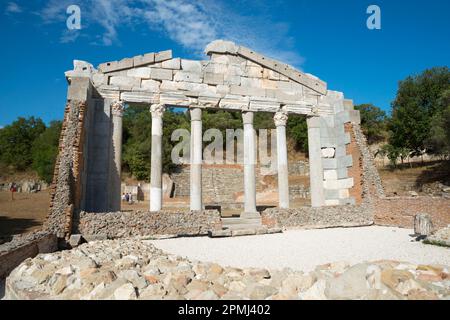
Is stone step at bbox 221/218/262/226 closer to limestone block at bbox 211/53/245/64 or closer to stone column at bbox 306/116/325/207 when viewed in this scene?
stone column at bbox 306/116/325/207

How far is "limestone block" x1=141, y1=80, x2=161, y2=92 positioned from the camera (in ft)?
51.8

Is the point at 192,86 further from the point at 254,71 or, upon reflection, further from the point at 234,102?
the point at 254,71

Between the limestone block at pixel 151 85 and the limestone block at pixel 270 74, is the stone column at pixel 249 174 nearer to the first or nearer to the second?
the limestone block at pixel 270 74

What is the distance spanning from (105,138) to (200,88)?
5246 millimetres

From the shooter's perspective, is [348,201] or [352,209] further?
[348,201]

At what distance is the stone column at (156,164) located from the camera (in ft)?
48.8

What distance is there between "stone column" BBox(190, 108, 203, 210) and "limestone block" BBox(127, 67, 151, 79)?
278 cm

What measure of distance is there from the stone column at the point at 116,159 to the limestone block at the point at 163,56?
2838 millimetres

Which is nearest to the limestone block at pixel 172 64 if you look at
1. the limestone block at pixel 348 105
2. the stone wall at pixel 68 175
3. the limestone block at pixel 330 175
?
the stone wall at pixel 68 175

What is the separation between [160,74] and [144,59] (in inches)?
40.6

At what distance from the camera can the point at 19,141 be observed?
59.0 m

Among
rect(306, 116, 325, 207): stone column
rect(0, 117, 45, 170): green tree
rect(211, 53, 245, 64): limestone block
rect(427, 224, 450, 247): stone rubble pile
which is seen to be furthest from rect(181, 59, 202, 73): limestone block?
rect(0, 117, 45, 170): green tree

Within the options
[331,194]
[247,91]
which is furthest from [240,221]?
[247,91]
